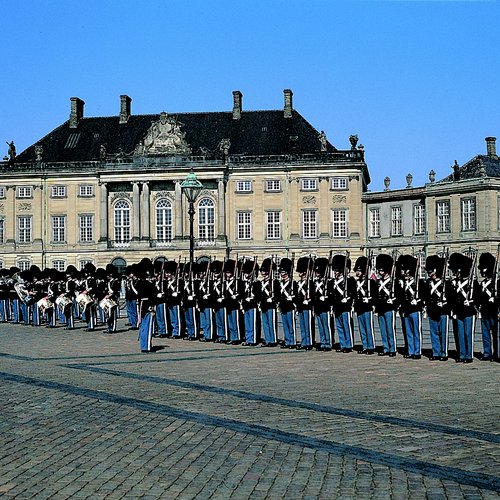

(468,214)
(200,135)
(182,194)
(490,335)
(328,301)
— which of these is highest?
(200,135)

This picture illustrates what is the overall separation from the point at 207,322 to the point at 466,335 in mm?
7715

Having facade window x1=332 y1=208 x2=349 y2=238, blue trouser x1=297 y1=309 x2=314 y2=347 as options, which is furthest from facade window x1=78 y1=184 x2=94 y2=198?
blue trouser x1=297 y1=309 x2=314 y2=347

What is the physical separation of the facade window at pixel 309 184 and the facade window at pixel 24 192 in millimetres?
20854

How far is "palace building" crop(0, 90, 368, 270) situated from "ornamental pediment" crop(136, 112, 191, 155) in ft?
0.25

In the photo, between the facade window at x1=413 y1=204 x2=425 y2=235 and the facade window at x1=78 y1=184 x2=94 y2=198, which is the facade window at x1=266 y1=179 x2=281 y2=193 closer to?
the facade window at x1=413 y1=204 x2=425 y2=235

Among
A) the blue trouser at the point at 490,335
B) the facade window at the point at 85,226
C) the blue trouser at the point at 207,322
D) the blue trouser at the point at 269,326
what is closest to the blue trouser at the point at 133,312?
the blue trouser at the point at 207,322

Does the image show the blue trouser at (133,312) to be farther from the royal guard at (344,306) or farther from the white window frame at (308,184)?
the white window frame at (308,184)

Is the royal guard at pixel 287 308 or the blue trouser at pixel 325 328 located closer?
the blue trouser at pixel 325 328

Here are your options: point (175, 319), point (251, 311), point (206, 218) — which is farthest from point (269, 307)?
point (206, 218)

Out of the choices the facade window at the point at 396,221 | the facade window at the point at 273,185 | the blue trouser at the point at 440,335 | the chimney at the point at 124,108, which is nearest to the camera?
the blue trouser at the point at 440,335

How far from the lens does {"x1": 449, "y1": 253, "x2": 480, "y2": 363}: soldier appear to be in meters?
16.4

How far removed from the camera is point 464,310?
1659 cm

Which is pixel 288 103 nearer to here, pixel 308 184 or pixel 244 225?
pixel 308 184

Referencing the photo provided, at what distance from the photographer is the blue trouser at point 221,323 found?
2164 cm
